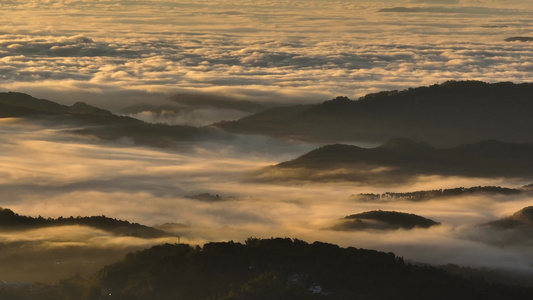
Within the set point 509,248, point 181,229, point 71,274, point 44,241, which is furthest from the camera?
point 181,229

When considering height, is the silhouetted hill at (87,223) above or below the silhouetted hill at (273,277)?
above

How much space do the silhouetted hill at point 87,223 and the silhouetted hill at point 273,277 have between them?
Result: 4799 cm

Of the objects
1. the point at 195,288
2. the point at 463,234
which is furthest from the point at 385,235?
the point at 195,288

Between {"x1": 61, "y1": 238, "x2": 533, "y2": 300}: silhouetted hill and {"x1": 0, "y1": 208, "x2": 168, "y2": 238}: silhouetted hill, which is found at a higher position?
{"x1": 0, "y1": 208, "x2": 168, "y2": 238}: silhouetted hill

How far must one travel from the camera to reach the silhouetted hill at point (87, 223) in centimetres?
17788

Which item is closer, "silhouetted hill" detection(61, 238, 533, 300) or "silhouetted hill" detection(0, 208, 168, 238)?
"silhouetted hill" detection(61, 238, 533, 300)

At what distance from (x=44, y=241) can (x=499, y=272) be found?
56196 mm

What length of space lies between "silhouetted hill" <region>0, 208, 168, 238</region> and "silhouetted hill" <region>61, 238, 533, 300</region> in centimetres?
4799

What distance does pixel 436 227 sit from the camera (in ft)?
648

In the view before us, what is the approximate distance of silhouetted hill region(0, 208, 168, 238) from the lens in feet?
584

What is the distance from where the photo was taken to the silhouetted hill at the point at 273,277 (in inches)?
4242

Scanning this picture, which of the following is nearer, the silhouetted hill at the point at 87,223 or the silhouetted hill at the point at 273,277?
the silhouetted hill at the point at 273,277

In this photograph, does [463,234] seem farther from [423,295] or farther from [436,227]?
[423,295]

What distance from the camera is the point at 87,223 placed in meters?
183
